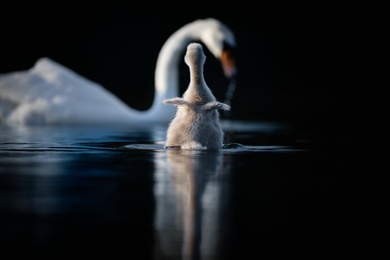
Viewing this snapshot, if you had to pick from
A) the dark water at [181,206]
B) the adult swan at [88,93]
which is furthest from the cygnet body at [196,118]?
the adult swan at [88,93]

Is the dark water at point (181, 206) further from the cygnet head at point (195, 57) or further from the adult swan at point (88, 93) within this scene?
the adult swan at point (88, 93)

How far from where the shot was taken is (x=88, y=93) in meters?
12.6

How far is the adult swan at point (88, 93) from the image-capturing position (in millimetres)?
12281

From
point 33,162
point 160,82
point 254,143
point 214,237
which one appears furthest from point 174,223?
point 160,82

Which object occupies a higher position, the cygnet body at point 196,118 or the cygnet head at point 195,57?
the cygnet head at point 195,57

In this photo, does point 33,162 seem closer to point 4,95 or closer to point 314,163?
point 314,163

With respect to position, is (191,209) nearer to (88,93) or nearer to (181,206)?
(181,206)

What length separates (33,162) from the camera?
18.2 ft

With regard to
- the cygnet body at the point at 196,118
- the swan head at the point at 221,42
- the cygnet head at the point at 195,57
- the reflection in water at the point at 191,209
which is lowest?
the reflection in water at the point at 191,209

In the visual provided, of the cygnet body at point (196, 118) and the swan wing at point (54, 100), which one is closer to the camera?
the cygnet body at point (196, 118)

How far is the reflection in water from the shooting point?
2704 mm

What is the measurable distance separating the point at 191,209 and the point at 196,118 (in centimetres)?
301

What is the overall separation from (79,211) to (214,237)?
75 centimetres

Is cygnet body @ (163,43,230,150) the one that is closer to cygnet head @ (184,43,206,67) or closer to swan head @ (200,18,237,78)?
cygnet head @ (184,43,206,67)
